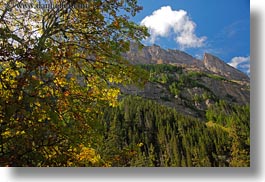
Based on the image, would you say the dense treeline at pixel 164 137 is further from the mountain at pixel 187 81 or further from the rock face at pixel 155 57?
the rock face at pixel 155 57

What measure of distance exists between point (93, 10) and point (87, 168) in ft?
4.23

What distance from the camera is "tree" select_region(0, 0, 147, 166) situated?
9.00ft

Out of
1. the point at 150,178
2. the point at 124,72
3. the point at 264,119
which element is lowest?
the point at 150,178

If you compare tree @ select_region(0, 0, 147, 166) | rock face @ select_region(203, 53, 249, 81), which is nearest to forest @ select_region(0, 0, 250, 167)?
tree @ select_region(0, 0, 147, 166)

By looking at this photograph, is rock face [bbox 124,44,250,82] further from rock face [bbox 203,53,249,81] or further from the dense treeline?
the dense treeline

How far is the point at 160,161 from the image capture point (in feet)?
9.89

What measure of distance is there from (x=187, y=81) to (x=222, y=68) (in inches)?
12.9

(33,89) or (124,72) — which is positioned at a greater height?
(124,72)

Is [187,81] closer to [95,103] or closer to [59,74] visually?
[95,103]

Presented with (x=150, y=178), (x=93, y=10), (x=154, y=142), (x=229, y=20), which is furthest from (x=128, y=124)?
(x=229, y=20)

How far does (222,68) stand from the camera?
3.19 metres

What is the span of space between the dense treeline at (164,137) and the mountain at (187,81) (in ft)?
0.31

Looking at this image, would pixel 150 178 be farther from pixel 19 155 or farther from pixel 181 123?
pixel 19 155

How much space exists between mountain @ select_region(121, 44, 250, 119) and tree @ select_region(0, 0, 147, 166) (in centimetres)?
12
